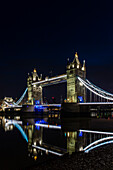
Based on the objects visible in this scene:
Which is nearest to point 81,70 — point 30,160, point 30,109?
point 30,109

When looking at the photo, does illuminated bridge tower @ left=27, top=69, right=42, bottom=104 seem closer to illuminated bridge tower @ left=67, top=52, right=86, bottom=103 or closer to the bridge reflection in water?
illuminated bridge tower @ left=67, top=52, right=86, bottom=103

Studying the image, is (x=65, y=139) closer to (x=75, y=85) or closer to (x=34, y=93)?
(x=75, y=85)

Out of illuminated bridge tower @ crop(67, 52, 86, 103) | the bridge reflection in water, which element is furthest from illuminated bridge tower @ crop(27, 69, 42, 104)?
the bridge reflection in water

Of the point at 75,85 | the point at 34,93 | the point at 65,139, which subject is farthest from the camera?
the point at 34,93

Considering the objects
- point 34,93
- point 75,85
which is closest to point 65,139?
point 75,85

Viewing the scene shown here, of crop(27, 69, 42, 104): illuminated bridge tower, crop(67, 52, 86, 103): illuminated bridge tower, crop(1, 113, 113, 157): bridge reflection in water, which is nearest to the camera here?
crop(1, 113, 113, 157): bridge reflection in water

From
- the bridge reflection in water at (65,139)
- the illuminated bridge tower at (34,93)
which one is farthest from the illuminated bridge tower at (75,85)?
the illuminated bridge tower at (34,93)

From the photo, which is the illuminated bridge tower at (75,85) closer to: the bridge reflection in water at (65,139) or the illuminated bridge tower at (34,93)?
the bridge reflection in water at (65,139)

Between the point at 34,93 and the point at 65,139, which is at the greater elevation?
the point at 34,93

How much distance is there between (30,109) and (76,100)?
17.1m

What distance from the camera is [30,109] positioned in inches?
1768

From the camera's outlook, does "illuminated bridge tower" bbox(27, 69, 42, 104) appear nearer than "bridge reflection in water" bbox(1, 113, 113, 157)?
No

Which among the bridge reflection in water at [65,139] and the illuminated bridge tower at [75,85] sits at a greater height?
the illuminated bridge tower at [75,85]

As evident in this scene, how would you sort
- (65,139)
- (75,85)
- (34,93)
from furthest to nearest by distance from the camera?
(34,93), (75,85), (65,139)
